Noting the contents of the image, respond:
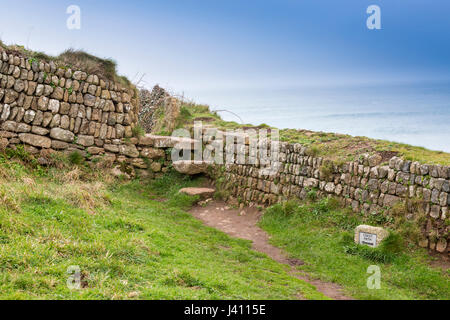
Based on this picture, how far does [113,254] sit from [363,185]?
6.50 m

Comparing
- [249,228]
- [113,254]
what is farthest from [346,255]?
[113,254]

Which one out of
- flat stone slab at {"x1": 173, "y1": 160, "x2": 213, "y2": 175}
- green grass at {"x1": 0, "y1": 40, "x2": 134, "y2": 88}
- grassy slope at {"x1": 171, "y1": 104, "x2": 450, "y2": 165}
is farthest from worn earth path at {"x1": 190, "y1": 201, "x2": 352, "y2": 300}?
green grass at {"x1": 0, "y1": 40, "x2": 134, "y2": 88}

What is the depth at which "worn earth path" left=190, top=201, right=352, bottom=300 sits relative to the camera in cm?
794

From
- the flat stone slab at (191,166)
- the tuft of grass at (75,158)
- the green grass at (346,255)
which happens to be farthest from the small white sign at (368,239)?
the tuft of grass at (75,158)

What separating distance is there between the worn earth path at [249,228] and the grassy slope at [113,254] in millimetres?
396

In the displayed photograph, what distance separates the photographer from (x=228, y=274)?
292 inches

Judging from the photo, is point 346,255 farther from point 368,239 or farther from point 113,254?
point 113,254

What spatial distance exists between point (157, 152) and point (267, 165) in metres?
4.86

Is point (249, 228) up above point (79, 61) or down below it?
below

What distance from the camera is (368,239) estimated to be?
941 cm

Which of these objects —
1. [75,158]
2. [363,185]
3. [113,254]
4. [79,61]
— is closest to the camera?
[113,254]

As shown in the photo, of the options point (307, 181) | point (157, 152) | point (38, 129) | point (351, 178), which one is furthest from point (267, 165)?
point (38, 129)

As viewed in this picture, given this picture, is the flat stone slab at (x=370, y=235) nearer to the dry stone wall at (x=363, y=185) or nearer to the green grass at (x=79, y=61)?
the dry stone wall at (x=363, y=185)
